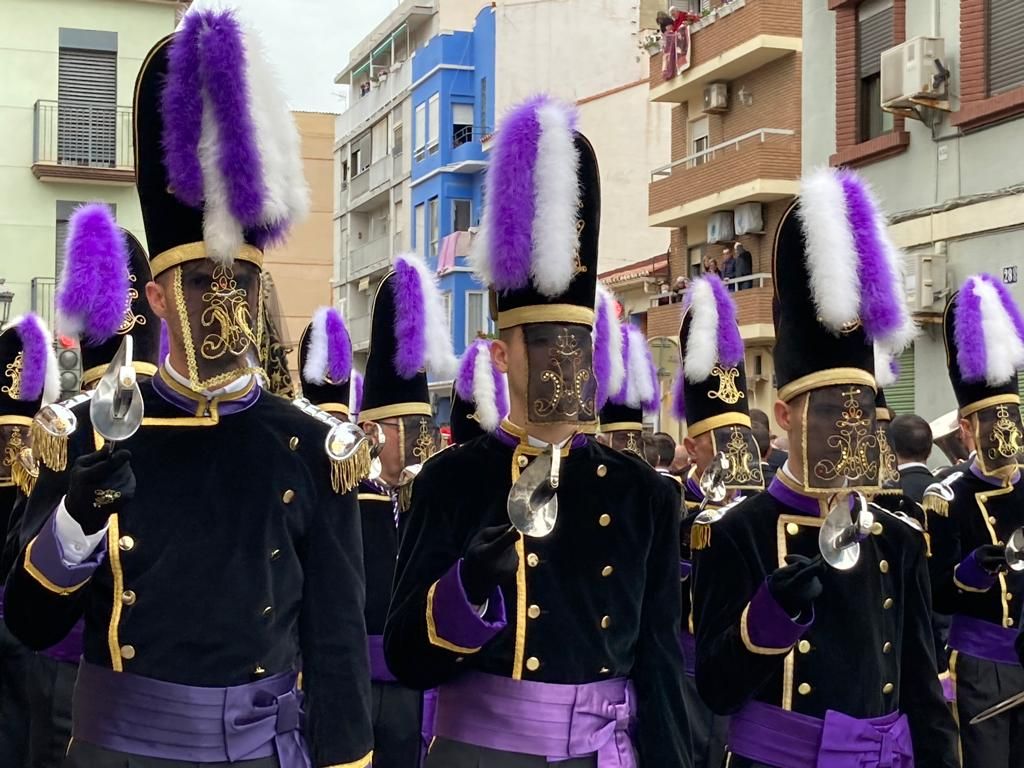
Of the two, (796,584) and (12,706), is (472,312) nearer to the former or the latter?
(12,706)

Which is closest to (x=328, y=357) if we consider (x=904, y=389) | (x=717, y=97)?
(x=904, y=389)

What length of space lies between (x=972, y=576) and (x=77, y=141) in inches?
998

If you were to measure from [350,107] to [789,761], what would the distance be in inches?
1950

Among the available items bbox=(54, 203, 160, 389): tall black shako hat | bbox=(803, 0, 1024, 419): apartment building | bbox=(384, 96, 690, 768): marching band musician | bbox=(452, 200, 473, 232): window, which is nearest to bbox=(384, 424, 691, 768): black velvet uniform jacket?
bbox=(384, 96, 690, 768): marching band musician

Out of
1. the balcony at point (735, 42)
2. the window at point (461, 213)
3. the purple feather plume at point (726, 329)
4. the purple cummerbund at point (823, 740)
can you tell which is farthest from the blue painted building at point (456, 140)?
the purple cummerbund at point (823, 740)

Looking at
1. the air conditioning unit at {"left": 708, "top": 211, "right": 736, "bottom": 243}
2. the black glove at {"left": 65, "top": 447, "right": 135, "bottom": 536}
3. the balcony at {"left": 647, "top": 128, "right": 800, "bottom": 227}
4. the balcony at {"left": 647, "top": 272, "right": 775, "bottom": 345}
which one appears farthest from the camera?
the air conditioning unit at {"left": 708, "top": 211, "right": 736, "bottom": 243}

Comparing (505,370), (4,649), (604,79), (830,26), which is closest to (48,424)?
(505,370)

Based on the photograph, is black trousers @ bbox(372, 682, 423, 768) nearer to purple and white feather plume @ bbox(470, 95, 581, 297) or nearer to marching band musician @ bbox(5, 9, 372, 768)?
purple and white feather plume @ bbox(470, 95, 581, 297)

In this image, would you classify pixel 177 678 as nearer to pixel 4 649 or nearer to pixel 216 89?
pixel 216 89

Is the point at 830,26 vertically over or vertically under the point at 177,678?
over

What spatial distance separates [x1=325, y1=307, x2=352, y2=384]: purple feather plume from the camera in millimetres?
9758

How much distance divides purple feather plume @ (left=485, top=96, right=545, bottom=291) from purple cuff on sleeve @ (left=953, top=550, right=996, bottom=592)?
3193mm

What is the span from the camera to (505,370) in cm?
478

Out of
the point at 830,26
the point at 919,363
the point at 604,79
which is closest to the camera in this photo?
the point at 919,363
